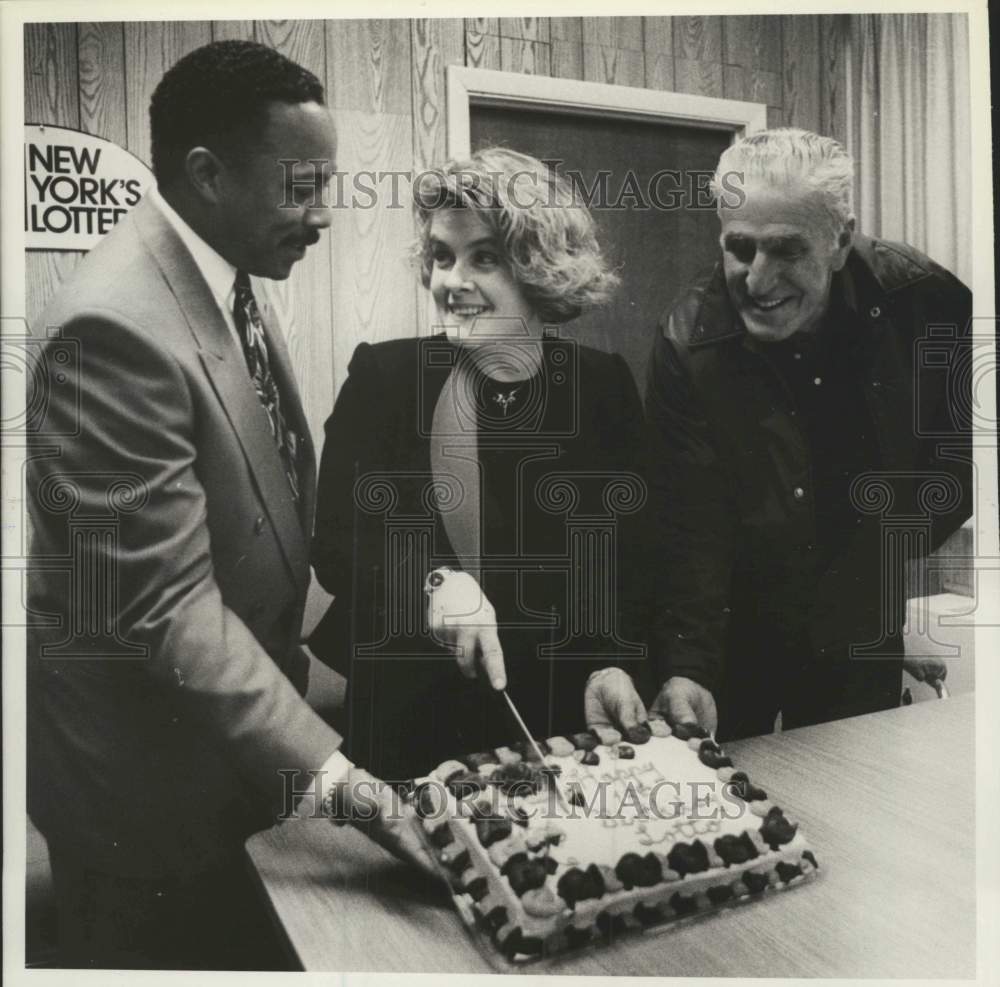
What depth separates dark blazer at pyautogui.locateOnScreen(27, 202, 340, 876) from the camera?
136 cm

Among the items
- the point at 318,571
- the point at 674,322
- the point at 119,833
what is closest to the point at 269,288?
the point at 318,571

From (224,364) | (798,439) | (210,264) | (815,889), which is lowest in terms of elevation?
(815,889)

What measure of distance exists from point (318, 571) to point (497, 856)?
1.54 feet

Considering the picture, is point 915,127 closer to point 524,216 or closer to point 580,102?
point 580,102

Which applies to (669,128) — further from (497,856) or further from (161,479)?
(497,856)

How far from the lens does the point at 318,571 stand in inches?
55.7

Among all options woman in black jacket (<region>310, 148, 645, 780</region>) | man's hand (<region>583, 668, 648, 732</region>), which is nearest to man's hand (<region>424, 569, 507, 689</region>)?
woman in black jacket (<region>310, 148, 645, 780</region>)

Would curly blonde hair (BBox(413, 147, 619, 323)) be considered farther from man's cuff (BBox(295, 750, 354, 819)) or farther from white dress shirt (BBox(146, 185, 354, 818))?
man's cuff (BBox(295, 750, 354, 819))

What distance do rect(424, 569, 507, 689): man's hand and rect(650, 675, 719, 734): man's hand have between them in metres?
0.25

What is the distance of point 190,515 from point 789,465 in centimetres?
88

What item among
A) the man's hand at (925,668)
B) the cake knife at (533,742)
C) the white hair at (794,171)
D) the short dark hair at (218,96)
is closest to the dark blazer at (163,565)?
the short dark hair at (218,96)

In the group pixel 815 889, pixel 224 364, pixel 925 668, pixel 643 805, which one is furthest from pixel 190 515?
pixel 925 668

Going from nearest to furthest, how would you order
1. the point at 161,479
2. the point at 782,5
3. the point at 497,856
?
the point at 497,856 < the point at 161,479 < the point at 782,5

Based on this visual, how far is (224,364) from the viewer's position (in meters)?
1.37
